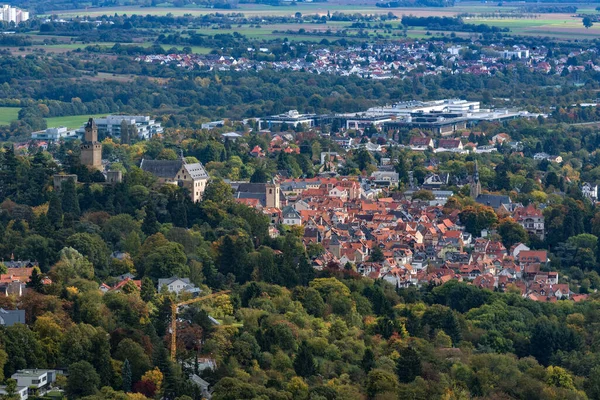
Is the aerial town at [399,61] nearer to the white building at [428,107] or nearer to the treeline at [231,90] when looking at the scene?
the treeline at [231,90]

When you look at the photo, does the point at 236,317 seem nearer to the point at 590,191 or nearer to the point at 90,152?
the point at 90,152

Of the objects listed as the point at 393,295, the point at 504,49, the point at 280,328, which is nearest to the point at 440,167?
the point at 393,295

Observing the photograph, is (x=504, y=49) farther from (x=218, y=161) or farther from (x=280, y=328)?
(x=280, y=328)

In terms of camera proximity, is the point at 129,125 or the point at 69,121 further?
the point at 69,121

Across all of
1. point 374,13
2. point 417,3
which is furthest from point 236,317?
point 417,3

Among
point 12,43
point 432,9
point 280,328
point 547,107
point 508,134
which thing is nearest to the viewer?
point 280,328

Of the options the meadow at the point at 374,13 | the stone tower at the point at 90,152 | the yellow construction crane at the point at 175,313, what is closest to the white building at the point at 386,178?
the stone tower at the point at 90,152

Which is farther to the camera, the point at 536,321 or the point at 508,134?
the point at 508,134

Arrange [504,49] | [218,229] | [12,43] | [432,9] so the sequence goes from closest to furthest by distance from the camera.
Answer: [218,229], [12,43], [504,49], [432,9]

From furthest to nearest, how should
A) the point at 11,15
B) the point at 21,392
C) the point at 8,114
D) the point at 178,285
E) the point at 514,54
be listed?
the point at 11,15
the point at 514,54
the point at 8,114
the point at 178,285
the point at 21,392
